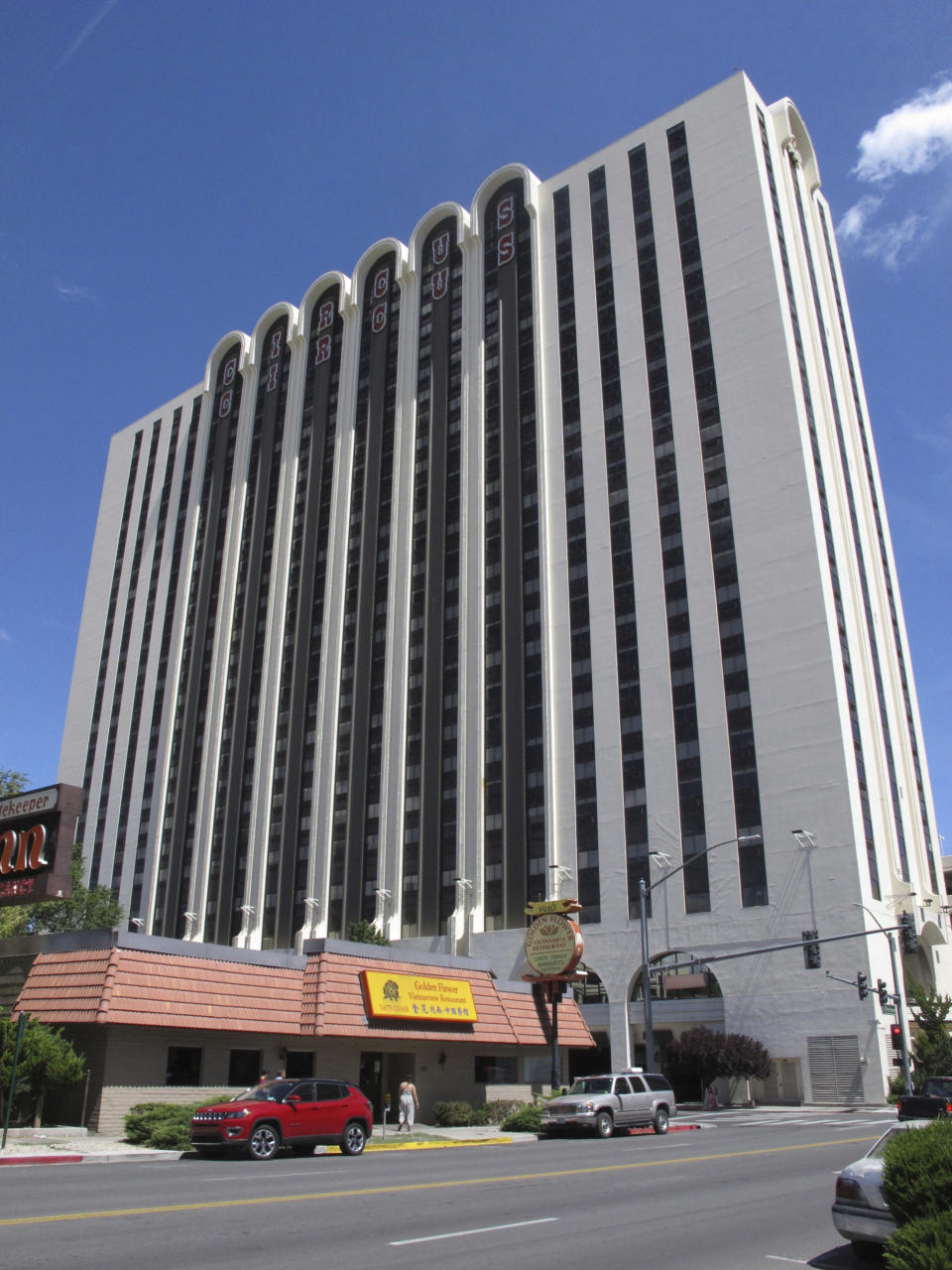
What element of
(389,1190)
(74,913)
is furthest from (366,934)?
(389,1190)

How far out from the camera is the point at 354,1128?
24109mm

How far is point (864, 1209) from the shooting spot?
10.1 metres

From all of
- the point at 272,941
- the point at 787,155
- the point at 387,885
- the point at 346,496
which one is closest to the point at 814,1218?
the point at 387,885

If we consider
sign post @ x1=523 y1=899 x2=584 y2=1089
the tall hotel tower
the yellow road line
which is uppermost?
the tall hotel tower

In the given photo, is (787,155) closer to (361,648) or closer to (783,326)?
(783,326)

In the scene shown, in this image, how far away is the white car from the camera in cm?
994

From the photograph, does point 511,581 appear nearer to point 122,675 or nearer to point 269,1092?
point 122,675

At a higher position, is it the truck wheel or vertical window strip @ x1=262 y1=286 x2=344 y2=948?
vertical window strip @ x1=262 y1=286 x2=344 y2=948

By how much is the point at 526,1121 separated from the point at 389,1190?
1904cm

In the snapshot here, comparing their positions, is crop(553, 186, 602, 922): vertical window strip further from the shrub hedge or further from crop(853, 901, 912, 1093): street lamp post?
the shrub hedge

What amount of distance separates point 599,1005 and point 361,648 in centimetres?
3001

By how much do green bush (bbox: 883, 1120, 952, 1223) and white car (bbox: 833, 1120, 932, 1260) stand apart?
0.80 metres

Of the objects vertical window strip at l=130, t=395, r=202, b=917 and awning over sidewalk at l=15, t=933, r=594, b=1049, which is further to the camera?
vertical window strip at l=130, t=395, r=202, b=917

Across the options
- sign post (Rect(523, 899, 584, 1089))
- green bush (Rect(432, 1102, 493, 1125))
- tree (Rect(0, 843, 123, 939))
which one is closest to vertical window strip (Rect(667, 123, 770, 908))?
sign post (Rect(523, 899, 584, 1089))
